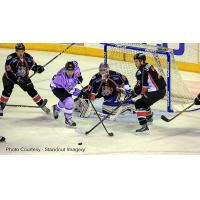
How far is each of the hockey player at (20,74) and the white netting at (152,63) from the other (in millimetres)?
552

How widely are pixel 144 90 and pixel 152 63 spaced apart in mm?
259

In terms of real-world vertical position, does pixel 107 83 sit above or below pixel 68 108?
above

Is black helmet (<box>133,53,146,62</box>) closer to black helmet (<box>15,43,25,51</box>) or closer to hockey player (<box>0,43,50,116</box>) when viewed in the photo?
hockey player (<box>0,43,50,116</box>)

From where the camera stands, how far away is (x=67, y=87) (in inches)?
248

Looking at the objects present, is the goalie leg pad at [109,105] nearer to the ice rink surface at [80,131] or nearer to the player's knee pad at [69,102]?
the ice rink surface at [80,131]

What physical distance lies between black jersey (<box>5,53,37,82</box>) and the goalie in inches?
16.9

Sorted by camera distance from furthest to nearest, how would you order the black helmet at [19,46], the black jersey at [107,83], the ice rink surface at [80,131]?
the black jersey at [107,83]
the black helmet at [19,46]
the ice rink surface at [80,131]

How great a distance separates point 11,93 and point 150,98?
99cm

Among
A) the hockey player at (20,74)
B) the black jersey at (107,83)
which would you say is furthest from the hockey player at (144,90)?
the hockey player at (20,74)

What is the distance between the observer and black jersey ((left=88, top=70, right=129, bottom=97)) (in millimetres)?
6297

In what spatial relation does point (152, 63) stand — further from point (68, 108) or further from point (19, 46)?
point (19, 46)

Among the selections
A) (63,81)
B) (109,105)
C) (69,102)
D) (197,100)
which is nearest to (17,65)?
(63,81)

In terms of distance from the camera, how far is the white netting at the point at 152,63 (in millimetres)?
6293

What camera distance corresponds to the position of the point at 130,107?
20.7 feet
